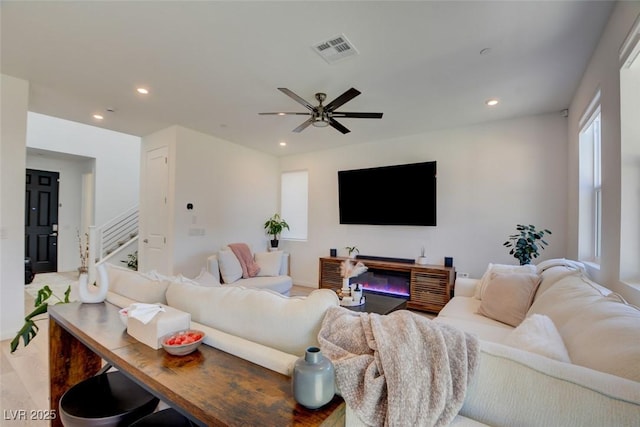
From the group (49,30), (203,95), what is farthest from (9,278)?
(203,95)

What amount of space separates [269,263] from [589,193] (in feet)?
12.6

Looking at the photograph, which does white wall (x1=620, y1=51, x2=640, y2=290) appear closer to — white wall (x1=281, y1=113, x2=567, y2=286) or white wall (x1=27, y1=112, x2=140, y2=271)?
white wall (x1=281, y1=113, x2=567, y2=286)

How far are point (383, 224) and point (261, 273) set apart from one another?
2.08m

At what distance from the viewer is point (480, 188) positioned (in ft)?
13.1

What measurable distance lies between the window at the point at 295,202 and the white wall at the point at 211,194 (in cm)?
34

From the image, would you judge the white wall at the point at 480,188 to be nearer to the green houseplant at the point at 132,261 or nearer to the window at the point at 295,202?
the window at the point at 295,202

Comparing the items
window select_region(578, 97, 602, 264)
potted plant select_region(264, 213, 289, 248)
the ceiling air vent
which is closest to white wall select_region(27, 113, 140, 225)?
potted plant select_region(264, 213, 289, 248)

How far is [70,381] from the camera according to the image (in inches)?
65.7

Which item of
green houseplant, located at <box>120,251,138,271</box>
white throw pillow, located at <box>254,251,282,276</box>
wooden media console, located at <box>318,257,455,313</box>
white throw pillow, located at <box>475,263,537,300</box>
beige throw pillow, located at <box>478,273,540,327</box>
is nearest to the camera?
beige throw pillow, located at <box>478,273,540,327</box>

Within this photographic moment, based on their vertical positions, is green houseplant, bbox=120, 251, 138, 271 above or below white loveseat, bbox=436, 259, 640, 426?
below

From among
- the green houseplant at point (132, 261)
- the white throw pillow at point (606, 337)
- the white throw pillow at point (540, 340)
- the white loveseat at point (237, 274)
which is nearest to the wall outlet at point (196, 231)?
the white loveseat at point (237, 274)

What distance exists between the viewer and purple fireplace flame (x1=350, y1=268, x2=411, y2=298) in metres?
4.27

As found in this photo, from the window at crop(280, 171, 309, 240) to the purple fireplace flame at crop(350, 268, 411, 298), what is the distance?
64.7 inches

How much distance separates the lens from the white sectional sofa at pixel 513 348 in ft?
2.20
